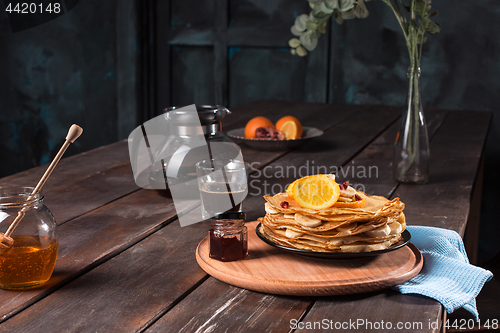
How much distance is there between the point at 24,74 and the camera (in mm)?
3885

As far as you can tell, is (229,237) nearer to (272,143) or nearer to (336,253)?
(336,253)

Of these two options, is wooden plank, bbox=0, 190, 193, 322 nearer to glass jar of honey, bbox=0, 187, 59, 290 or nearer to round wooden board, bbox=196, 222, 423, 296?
glass jar of honey, bbox=0, 187, 59, 290

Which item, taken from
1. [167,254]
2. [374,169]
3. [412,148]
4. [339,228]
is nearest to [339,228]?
[339,228]

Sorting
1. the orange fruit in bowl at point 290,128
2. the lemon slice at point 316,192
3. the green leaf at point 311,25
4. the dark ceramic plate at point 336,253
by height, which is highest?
the green leaf at point 311,25

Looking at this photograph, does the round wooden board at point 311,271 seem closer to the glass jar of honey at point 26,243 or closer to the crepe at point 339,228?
the crepe at point 339,228

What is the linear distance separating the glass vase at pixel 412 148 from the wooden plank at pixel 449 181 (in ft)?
0.12

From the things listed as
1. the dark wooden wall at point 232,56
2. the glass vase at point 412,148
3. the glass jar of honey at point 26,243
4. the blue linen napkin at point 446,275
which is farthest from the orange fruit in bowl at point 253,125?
the dark wooden wall at point 232,56

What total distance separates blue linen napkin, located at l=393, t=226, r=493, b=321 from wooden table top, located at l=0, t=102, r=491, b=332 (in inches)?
0.7

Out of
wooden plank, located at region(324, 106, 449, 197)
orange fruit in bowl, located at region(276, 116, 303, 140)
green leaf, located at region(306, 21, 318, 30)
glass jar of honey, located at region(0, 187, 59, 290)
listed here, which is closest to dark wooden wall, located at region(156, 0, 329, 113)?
wooden plank, located at region(324, 106, 449, 197)

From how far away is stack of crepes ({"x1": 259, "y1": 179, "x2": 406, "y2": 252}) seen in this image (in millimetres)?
779

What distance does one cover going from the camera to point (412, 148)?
54.9 inches

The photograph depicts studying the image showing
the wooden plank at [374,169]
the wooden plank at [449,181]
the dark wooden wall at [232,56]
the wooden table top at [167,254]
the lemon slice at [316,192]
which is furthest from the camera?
the dark wooden wall at [232,56]

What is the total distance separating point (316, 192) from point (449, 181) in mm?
730

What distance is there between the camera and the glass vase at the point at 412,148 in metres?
1.38
